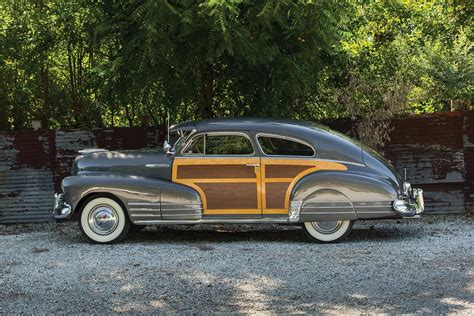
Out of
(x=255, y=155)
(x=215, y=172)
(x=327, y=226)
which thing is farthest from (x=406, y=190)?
(x=215, y=172)

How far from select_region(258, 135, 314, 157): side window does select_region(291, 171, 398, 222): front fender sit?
36 cm

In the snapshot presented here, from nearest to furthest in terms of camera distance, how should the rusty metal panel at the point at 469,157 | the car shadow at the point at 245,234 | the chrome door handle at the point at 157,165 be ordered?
the chrome door handle at the point at 157,165 < the car shadow at the point at 245,234 < the rusty metal panel at the point at 469,157

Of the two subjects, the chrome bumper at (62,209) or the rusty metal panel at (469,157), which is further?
the rusty metal panel at (469,157)

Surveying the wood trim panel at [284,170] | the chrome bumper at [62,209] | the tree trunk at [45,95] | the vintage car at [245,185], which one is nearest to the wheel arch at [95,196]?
the vintage car at [245,185]

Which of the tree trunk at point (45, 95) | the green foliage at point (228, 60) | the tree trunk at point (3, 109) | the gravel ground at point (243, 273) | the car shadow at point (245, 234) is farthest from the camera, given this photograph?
the tree trunk at point (45, 95)

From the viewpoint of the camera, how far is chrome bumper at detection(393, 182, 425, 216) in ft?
26.5

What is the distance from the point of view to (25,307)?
212 inches

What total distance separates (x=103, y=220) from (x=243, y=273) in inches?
112

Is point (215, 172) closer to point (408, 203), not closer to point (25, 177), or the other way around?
point (408, 203)

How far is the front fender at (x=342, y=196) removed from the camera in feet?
26.5

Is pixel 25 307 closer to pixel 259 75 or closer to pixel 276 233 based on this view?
pixel 276 233

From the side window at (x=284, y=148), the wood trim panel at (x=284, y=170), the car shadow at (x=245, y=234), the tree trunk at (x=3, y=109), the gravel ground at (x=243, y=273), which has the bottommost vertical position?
the gravel ground at (x=243, y=273)

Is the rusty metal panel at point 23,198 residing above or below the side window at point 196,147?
below

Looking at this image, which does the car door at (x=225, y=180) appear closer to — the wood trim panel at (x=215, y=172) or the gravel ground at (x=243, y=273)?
the wood trim panel at (x=215, y=172)
